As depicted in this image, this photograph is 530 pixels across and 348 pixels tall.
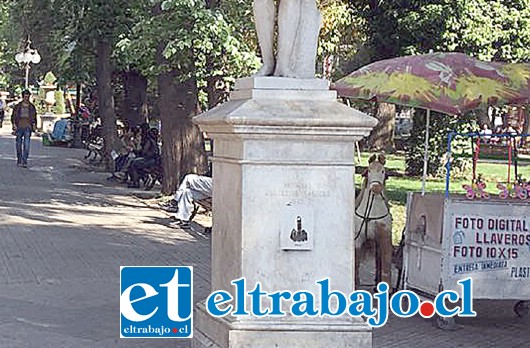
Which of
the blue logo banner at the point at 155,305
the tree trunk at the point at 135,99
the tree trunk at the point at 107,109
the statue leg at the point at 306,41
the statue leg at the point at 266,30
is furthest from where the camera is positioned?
the tree trunk at the point at 135,99

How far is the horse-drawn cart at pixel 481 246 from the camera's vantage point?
31.8 feet

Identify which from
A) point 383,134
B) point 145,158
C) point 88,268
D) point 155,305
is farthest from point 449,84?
point 383,134

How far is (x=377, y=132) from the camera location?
39.9 metres

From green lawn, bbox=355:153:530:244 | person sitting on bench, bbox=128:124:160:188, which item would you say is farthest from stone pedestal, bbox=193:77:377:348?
person sitting on bench, bbox=128:124:160:188

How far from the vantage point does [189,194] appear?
15.8 meters

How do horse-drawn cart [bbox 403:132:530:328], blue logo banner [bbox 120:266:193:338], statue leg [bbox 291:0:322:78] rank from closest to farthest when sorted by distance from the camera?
statue leg [bbox 291:0:322:78] → blue logo banner [bbox 120:266:193:338] → horse-drawn cart [bbox 403:132:530:328]

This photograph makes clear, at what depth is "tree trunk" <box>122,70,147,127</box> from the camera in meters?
32.4

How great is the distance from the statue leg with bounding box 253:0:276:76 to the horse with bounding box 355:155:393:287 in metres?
3.56

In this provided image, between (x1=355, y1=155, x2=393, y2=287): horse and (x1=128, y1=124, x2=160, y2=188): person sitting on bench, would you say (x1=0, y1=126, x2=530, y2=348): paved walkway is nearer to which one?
(x1=128, y1=124, x2=160, y2=188): person sitting on bench

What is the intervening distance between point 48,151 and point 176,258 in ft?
79.0

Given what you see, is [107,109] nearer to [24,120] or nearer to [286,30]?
[24,120]

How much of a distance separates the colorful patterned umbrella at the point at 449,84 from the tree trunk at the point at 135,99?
22.3m

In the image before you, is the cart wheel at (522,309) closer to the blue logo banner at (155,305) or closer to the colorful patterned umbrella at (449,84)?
the colorful patterned umbrella at (449,84)

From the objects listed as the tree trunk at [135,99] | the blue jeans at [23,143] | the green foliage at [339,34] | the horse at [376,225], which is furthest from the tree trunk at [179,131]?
the tree trunk at [135,99]
